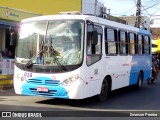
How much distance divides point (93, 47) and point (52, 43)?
135 centimetres

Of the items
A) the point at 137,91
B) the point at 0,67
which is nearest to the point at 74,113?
the point at 137,91

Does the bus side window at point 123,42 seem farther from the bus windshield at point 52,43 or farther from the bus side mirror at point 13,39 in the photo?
the bus side mirror at point 13,39

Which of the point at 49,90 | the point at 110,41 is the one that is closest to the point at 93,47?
the point at 110,41

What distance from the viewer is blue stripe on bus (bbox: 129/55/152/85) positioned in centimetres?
1658

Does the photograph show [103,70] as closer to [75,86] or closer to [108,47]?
[108,47]

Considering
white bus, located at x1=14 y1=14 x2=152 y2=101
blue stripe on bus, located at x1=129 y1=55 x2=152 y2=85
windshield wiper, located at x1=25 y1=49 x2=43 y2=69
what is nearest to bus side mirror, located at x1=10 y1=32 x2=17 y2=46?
white bus, located at x1=14 y1=14 x2=152 y2=101

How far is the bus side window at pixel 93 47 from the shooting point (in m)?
11.6

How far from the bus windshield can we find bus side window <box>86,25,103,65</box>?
13.2 inches

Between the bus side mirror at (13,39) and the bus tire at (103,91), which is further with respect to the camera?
the bus tire at (103,91)

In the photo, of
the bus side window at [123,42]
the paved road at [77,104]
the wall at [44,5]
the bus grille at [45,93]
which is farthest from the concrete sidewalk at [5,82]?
the wall at [44,5]

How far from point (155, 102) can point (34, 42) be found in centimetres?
499

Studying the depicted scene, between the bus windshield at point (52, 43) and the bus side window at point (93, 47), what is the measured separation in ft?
1.10

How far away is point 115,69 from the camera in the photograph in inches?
555

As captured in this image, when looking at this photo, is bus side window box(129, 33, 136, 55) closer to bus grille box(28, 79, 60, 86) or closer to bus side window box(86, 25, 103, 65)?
bus side window box(86, 25, 103, 65)
